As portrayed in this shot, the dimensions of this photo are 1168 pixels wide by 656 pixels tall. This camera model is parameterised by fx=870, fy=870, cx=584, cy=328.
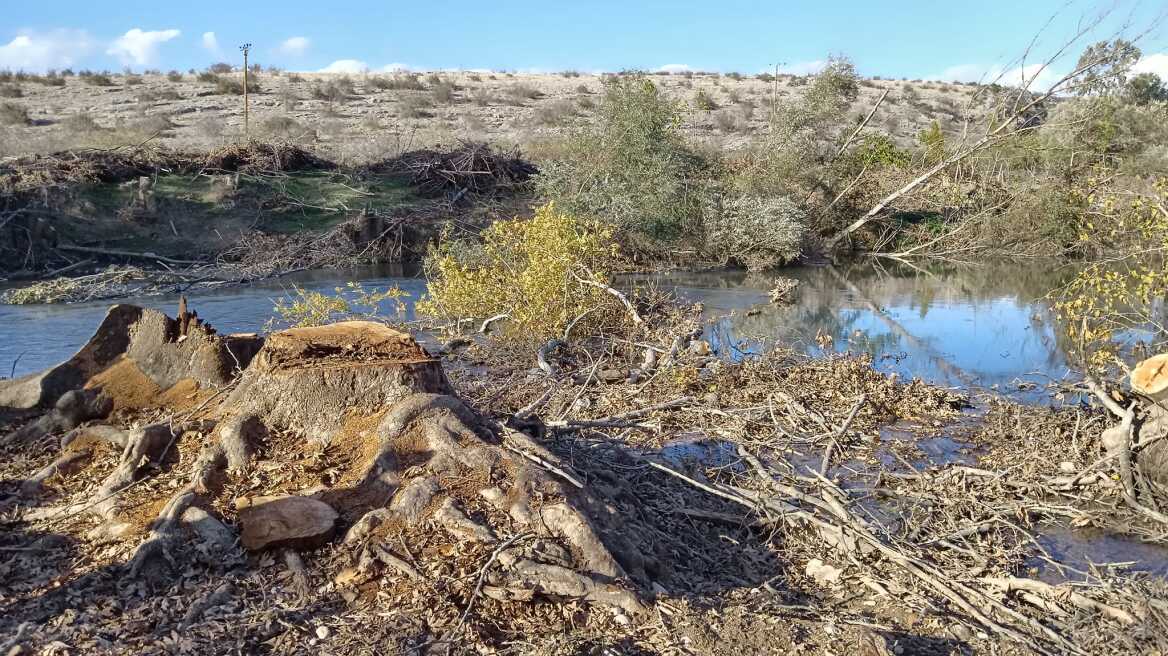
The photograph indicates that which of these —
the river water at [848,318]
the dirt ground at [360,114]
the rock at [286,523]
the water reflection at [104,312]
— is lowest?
the water reflection at [104,312]

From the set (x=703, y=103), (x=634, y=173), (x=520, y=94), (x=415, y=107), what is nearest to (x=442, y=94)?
(x=415, y=107)

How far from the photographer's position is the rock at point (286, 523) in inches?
147

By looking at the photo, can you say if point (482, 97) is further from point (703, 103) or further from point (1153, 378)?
point (1153, 378)

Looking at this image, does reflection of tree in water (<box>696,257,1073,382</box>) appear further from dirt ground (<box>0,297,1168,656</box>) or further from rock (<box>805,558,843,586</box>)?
rock (<box>805,558,843,586</box>)

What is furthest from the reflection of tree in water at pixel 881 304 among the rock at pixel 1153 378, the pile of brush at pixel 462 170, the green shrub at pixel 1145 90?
the green shrub at pixel 1145 90

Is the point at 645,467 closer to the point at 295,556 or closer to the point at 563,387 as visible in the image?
the point at 295,556

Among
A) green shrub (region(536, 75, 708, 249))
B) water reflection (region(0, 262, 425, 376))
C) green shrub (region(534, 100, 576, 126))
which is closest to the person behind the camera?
water reflection (region(0, 262, 425, 376))

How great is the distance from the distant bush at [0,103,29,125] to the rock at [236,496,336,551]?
2764 centimetres

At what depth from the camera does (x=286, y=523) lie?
148 inches

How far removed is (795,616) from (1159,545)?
3301 millimetres

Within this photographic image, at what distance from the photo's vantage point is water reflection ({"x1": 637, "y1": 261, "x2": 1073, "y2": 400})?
35.8 feet

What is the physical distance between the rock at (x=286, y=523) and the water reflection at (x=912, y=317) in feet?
21.2

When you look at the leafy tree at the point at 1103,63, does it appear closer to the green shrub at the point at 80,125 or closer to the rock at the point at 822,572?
the rock at the point at 822,572

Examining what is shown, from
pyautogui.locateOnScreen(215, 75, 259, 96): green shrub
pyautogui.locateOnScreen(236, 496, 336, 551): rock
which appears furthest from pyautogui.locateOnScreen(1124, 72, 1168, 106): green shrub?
pyautogui.locateOnScreen(215, 75, 259, 96): green shrub
